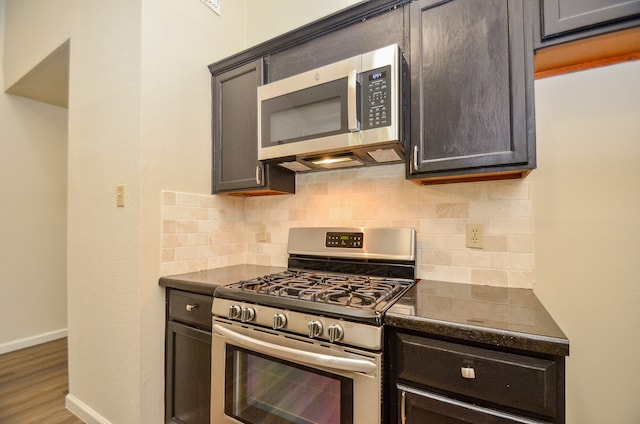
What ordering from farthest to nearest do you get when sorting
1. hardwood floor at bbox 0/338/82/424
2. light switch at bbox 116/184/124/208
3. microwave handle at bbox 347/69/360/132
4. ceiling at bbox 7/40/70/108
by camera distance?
ceiling at bbox 7/40/70/108 → hardwood floor at bbox 0/338/82/424 → light switch at bbox 116/184/124/208 → microwave handle at bbox 347/69/360/132

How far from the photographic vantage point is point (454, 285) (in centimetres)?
139

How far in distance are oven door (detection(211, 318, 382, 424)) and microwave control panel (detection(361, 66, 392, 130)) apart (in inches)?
35.7

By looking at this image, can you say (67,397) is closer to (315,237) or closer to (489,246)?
(315,237)

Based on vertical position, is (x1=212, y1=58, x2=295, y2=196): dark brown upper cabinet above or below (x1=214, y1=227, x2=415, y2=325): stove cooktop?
above

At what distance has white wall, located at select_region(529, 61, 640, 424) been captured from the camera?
3.85ft

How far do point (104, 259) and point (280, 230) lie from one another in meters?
1.03

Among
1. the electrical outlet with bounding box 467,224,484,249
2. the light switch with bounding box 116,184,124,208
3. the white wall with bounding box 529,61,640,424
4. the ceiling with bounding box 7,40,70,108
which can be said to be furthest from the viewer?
the ceiling with bounding box 7,40,70,108

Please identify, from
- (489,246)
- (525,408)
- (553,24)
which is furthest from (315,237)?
(553,24)

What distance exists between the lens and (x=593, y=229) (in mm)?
1239

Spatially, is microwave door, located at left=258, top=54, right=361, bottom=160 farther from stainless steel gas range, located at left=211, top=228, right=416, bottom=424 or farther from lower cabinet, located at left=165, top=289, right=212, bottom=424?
lower cabinet, located at left=165, top=289, right=212, bottom=424

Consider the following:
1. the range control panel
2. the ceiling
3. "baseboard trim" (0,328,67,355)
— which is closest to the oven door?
the range control panel

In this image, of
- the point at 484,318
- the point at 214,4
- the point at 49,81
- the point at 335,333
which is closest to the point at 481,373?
the point at 484,318

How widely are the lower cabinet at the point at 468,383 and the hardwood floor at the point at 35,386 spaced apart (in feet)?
6.86

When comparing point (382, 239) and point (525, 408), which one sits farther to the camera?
point (382, 239)
